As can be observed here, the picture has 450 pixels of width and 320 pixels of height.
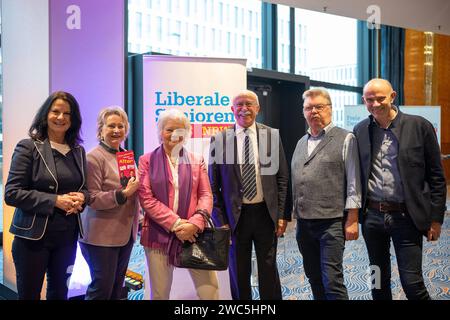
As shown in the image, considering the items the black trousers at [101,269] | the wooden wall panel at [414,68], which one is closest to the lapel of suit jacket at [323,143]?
the black trousers at [101,269]

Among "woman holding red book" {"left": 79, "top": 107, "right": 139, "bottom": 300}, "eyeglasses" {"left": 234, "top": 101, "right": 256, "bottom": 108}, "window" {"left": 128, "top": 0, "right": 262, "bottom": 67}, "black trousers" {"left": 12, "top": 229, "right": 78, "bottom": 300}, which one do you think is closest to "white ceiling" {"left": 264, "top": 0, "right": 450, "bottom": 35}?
"window" {"left": 128, "top": 0, "right": 262, "bottom": 67}

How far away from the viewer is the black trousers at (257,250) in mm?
2775

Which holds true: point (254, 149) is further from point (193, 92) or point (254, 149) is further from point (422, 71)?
point (422, 71)

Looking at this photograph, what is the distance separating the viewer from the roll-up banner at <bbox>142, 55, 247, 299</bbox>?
11.2ft

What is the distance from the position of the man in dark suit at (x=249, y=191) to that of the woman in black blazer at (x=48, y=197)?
85 cm

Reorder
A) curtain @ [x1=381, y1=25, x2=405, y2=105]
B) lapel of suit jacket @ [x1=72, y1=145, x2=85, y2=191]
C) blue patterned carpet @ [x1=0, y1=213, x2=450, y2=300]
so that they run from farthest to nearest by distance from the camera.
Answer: curtain @ [x1=381, y1=25, x2=405, y2=105] < blue patterned carpet @ [x1=0, y1=213, x2=450, y2=300] < lapel of suit jacket @ [x1=72, y1=145, x2=85, y2=191]

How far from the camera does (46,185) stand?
2.33m

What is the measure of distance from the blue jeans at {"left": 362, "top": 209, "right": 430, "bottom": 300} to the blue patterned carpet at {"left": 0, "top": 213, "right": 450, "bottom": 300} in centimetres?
110

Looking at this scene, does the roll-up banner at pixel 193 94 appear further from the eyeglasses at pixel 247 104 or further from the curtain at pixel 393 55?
the curtain at pixel 393 55

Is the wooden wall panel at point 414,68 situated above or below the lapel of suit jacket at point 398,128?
above

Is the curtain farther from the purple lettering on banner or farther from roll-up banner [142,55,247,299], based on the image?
the purple lettering on banner

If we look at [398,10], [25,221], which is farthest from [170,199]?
[398,10]
